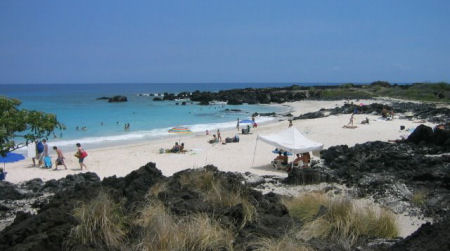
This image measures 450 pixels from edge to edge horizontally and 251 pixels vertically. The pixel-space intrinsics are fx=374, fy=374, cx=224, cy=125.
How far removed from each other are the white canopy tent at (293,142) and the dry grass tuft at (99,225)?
8418 millimetres

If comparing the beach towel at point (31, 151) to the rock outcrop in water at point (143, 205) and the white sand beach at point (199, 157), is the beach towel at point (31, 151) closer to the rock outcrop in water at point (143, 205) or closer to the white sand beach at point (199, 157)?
the white sand beach at point (199, 157)

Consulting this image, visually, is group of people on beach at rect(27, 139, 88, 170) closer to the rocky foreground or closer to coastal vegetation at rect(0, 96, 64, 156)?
the rocky foreground

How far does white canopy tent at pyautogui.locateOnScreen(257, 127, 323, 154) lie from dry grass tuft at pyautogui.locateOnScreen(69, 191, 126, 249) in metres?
8.42

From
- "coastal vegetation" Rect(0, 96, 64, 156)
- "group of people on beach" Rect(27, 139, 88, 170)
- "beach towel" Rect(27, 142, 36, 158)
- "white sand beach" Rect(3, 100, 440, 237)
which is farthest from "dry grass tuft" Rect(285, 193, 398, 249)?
"beach towel" Rect(27, 142, 36, 158)

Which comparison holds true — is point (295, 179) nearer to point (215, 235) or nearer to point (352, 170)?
point (352, 170)

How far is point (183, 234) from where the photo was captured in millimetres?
4199

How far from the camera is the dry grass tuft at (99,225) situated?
13.7 ft

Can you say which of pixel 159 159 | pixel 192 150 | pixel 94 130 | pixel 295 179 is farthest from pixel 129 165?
pixel 94 130

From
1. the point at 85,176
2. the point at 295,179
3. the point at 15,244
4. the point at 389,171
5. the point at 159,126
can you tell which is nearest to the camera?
the point at 15,244

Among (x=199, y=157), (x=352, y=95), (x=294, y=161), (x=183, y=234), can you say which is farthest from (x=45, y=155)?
(x=352, y=95)

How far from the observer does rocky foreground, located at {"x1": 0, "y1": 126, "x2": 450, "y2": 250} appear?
413 centimetres

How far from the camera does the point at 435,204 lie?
269 inches

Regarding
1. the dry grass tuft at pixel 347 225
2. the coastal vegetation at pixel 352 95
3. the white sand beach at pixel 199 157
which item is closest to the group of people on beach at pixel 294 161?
the white sand beach at pixel 199 157

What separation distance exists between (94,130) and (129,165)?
16.7 m
